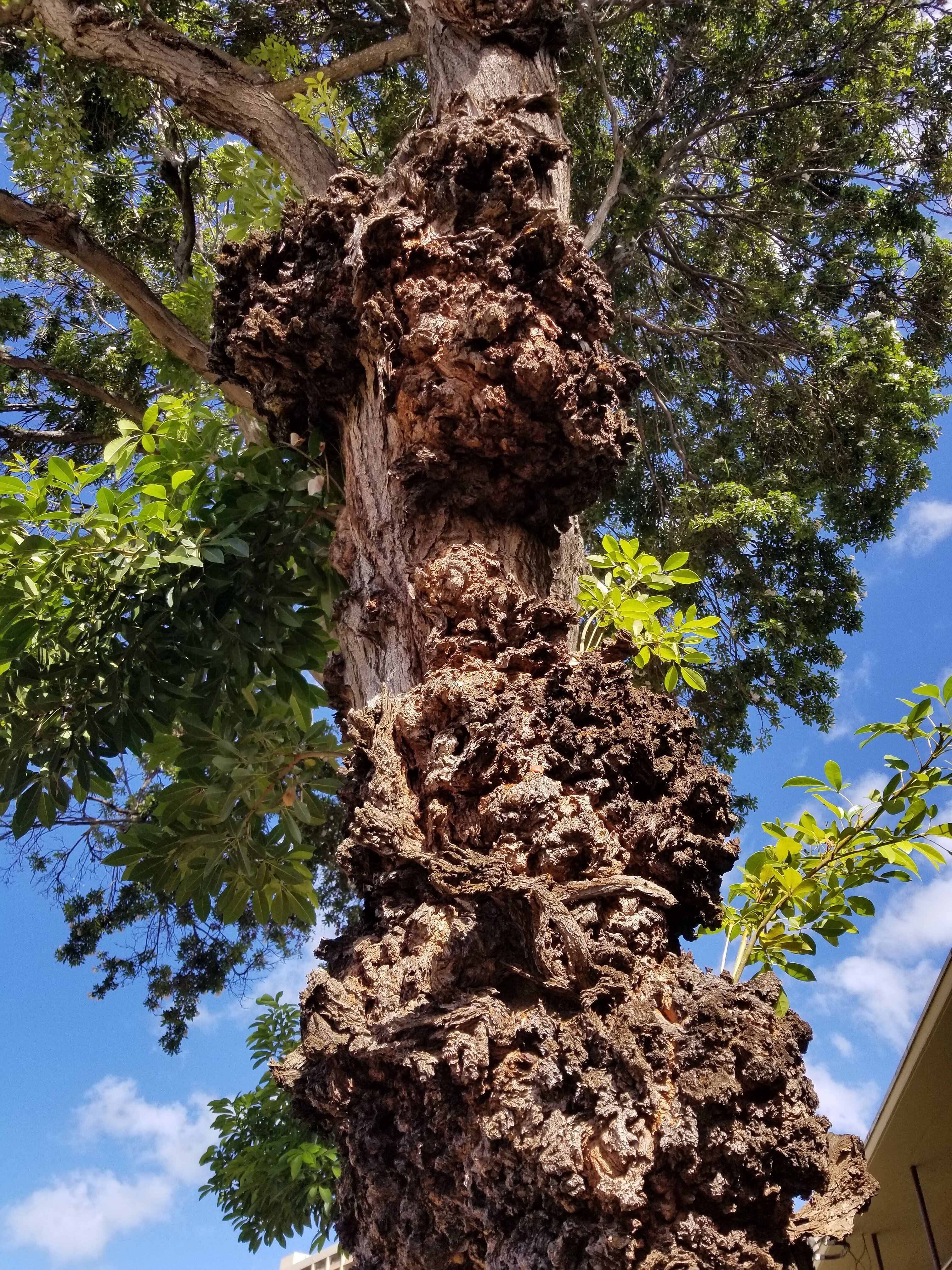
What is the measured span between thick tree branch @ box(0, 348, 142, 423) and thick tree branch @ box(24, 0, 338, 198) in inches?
83.2

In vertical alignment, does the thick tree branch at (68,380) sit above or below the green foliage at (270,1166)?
above

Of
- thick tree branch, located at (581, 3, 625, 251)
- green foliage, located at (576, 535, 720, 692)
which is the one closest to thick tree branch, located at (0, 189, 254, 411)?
thick tree branch, located at (581, 3, 625, 251)

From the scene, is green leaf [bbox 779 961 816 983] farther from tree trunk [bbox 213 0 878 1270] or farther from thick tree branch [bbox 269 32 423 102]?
thick tree branch [bbox 269 32 423 102]

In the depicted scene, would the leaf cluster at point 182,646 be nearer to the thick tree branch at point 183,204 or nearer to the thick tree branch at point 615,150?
the thick tree branch at point 615,150

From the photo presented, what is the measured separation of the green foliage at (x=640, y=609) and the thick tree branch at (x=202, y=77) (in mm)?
2021

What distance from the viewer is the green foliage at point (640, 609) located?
8.16 feet

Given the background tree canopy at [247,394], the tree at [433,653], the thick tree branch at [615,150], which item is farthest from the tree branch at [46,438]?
the thick tree branch at [615,150]

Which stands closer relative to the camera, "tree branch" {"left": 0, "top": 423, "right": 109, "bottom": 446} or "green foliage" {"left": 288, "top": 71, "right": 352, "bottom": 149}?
"green foliage" {"left": 288, "top": 71, "right": 352, "bottom": 149}

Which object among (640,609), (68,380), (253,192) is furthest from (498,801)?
(68,380)

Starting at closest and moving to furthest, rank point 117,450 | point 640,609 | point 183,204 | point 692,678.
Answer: point 640,609, point 692,678, point 117,450, point 183,204

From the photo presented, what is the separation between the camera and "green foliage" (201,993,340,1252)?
6184 millimetres

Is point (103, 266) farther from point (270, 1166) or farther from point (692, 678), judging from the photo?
point (270, 1166)

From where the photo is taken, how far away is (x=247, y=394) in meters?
3.95

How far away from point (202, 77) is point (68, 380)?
2861 mm
